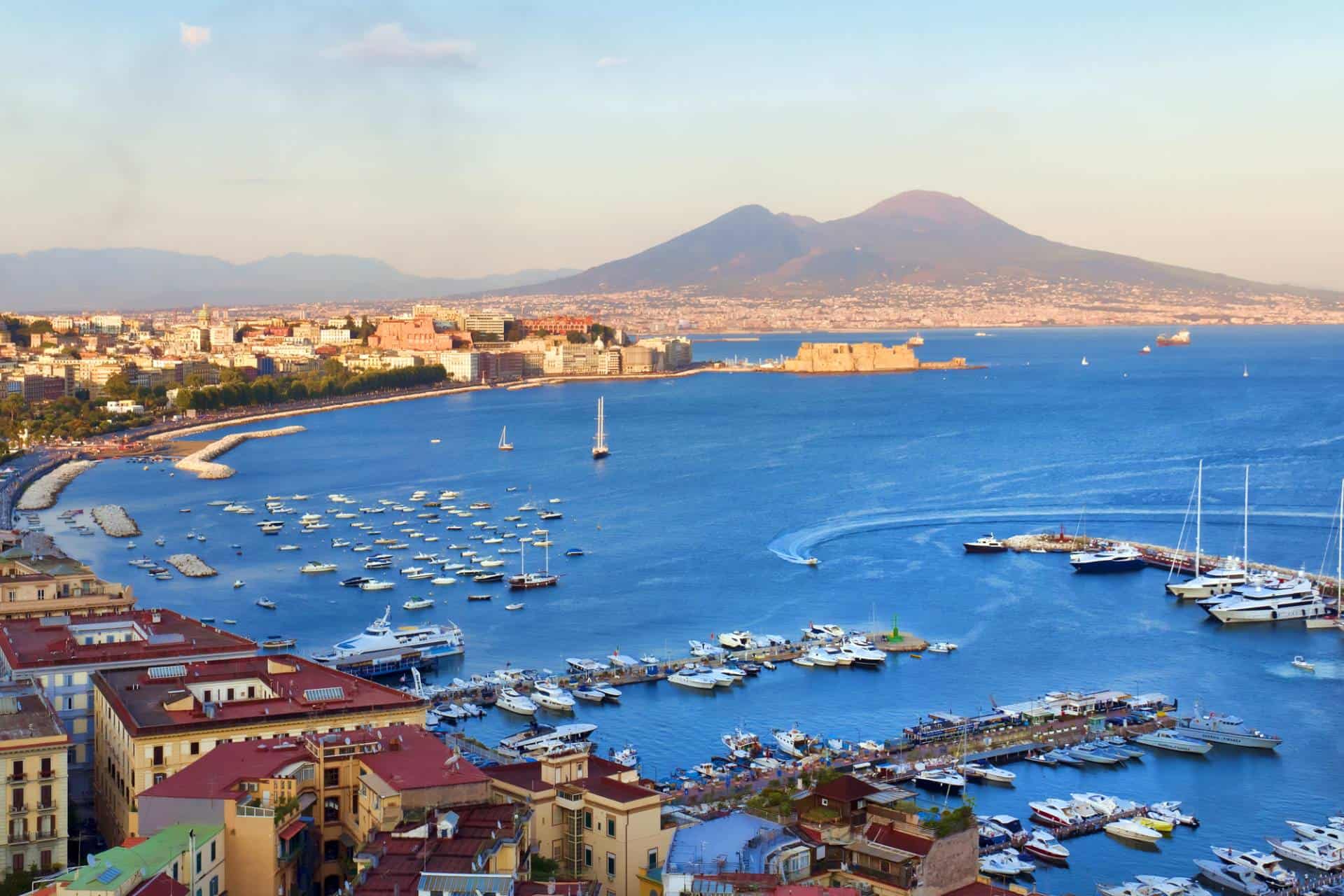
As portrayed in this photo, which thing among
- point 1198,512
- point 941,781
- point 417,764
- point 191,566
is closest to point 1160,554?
point 1198,512

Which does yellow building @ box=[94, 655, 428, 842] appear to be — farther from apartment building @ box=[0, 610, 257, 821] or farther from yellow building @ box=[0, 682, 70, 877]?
yellow building @ box=[0, 682, 70, 877]

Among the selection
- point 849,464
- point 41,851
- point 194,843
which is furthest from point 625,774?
point 849,464

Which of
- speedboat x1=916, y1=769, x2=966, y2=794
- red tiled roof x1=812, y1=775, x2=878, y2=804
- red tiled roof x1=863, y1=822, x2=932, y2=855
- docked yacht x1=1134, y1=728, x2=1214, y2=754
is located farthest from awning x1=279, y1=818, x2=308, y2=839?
docked yacht x1=1134, y1=728, x2=1214, y2=754

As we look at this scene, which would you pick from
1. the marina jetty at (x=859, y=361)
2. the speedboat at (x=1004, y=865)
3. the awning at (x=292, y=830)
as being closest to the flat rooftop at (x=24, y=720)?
the awning at (x=292, y=830)

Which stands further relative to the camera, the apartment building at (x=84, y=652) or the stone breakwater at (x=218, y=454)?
the stone breakwater at (x=218, y=454)

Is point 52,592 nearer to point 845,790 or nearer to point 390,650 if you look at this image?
point 390,650

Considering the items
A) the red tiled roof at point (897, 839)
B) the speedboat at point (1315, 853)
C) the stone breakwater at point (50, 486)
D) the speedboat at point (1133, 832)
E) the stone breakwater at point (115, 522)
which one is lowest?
the stone breakwater at point (50, 486)

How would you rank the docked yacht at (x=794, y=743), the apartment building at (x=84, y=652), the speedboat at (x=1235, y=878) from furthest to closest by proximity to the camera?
1. the docked yacht at (x=794, y=743)
2. the apartment building at (x=84, y=652)
3. the speedboat at (x=1235, y=878)

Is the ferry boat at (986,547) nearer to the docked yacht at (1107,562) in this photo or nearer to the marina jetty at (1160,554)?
the marina jetty at (1160,554)
